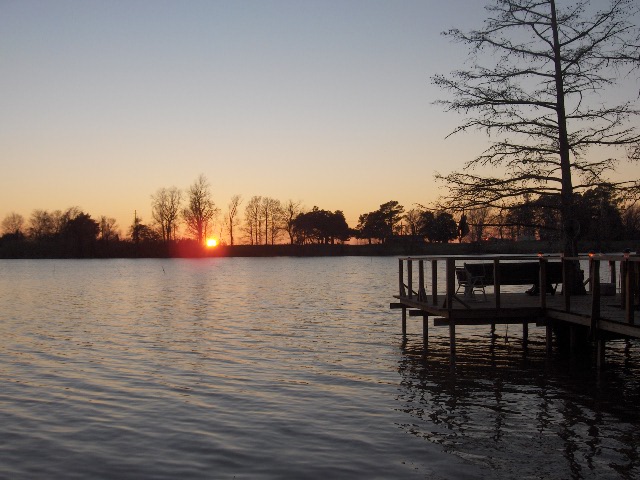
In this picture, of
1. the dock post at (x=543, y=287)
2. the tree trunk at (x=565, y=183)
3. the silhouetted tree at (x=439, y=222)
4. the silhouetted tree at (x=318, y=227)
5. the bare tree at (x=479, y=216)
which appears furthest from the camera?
the silhouetted tree at (x=318, y=227)

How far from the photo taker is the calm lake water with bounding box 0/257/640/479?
355 inches

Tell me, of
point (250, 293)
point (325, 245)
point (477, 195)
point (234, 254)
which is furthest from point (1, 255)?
point (477, 195)

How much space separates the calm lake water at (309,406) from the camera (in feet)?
29.6

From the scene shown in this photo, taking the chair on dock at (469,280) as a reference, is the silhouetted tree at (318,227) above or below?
above

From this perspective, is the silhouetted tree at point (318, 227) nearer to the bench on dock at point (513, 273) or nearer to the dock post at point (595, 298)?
the bench on dock at point (513, 273)

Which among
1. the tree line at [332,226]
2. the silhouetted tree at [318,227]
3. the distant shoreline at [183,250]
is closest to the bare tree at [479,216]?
the tree line at [332,226]

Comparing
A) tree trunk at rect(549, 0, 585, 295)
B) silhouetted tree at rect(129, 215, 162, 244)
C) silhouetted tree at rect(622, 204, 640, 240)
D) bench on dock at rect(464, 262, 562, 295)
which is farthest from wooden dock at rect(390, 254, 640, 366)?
silhouetted tree at rect(129, 215, 162, 244)

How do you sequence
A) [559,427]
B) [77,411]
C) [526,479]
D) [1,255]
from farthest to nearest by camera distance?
[1,255]
[77,411]
[559,427]
[526,479]

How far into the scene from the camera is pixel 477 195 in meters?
19.5

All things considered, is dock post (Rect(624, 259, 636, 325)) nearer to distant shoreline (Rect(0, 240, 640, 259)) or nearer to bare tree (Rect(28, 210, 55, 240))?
distant shoreline (Rect(0, 240, 640, 259))

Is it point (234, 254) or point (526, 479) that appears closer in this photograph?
point (526, 479)

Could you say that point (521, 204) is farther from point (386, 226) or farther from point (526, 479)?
point (386, 226)

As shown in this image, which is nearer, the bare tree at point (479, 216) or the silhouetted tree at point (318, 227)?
the bare tree at point (479, 216)

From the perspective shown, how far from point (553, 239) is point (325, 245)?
13575cm
